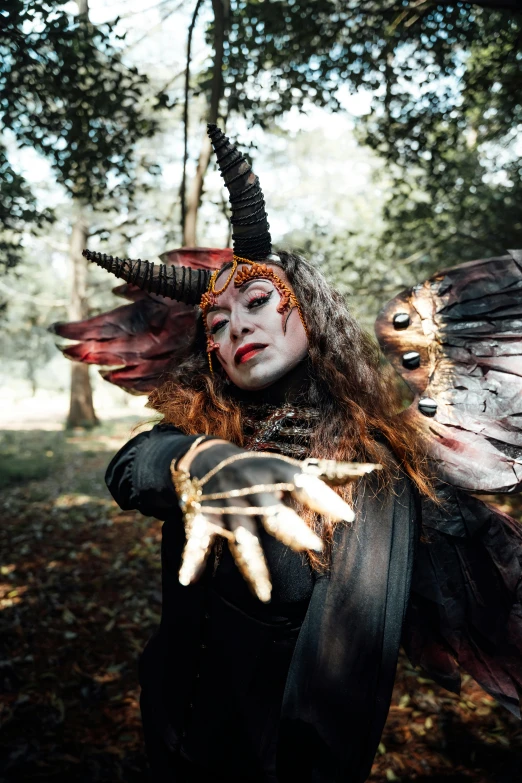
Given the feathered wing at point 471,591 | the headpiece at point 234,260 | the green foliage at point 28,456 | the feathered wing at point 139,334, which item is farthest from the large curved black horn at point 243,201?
the green foliage at point 28,456

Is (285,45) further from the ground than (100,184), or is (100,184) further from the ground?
(285,45)

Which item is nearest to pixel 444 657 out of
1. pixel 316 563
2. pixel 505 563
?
pixel 505 563

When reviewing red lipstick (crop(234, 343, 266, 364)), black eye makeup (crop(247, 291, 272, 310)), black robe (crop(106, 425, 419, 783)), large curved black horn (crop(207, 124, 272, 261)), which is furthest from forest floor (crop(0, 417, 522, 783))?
large curved black horn (crop(207, 124, 272, 261))

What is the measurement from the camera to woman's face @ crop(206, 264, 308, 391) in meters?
1.62

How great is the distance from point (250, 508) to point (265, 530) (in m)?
0.23

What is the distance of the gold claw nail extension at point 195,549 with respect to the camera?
0.88 meters

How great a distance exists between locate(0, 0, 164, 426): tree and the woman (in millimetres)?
1733

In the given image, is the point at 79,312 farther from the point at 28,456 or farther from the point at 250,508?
the point at 250,508

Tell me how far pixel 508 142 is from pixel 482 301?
6.21 meters

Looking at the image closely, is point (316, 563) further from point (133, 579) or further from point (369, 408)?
point (133, 579)

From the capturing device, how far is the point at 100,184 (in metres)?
3.49

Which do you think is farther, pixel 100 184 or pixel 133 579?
pixel 133 579

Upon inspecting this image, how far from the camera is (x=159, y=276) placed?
1751 millimetres

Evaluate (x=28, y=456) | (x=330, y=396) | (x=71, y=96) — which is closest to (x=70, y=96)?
(x=71, y=96)
